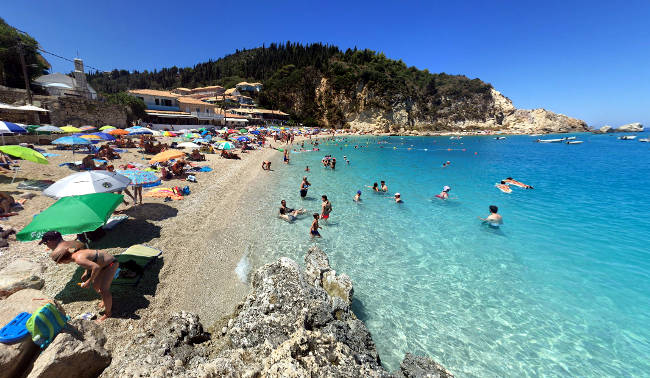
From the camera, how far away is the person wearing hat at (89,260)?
13.8 feet

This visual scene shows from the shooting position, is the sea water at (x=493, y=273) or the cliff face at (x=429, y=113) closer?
the sea water at (x=493, y=273)

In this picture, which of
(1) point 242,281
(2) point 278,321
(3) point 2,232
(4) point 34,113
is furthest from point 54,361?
(4) point 34,113

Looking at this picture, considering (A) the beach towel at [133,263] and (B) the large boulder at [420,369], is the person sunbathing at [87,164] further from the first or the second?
(B) the large boulder at [420,369]

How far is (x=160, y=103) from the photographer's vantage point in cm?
4344

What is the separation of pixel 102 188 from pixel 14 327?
15.0ft

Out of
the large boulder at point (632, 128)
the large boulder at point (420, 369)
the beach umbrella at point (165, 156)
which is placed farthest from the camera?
the large boulder at point (632, 128)

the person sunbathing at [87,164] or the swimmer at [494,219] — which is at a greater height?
the person sunbathing at [87,164]

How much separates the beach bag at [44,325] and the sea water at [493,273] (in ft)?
15.9

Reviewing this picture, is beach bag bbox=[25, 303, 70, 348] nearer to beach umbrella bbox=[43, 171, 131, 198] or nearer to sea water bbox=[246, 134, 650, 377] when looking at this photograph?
beach umbrella bbox=[43, 171, 131, 198]

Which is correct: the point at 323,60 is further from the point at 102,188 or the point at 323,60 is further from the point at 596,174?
the point at 102,188

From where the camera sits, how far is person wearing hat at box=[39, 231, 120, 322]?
4193 mm

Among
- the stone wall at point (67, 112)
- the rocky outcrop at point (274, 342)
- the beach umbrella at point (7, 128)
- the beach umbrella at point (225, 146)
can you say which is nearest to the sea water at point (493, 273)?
the rocky outcrop at point (274, 342)

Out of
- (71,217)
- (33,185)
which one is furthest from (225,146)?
(71,217)

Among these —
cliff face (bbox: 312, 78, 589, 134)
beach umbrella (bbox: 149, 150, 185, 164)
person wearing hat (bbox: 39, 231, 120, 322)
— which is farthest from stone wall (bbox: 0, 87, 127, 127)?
cliff face (bbox: 312, 78, 589, 134)
